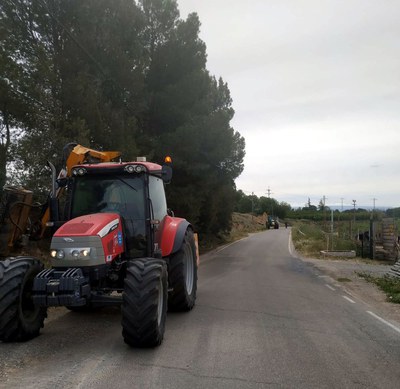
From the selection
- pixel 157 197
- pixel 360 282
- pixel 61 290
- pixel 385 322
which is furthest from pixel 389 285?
pixel 61 290

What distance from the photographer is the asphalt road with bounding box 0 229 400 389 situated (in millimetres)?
5094

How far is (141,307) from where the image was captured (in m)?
5.94

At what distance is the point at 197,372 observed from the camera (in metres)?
5.33

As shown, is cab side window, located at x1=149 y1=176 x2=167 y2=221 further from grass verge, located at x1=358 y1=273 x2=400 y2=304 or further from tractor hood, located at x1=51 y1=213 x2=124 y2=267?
grass verge, located at x1=358 y1=273 x2=400 y2=304

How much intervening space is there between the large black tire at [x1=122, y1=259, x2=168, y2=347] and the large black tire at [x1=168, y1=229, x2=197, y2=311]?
78.4 inches

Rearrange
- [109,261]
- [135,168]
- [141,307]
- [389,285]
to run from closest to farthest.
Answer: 1. [141,307]
2. [109,261]
3. [135,168]
4. [389,285]

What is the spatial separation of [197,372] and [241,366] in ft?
1.87

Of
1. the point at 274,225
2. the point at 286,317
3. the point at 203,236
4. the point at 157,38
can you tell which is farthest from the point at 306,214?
the point at 286,317

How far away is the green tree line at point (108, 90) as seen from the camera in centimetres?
1436

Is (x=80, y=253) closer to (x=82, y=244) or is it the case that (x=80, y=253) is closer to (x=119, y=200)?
(x=82, y=244)

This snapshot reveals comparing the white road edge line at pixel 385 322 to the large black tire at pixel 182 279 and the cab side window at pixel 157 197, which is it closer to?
the large black tire at pixel 182 279

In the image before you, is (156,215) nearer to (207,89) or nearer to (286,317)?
(286,317)

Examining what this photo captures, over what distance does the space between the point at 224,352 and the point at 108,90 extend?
45.1ft

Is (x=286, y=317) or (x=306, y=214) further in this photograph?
(x=306, y=214)
